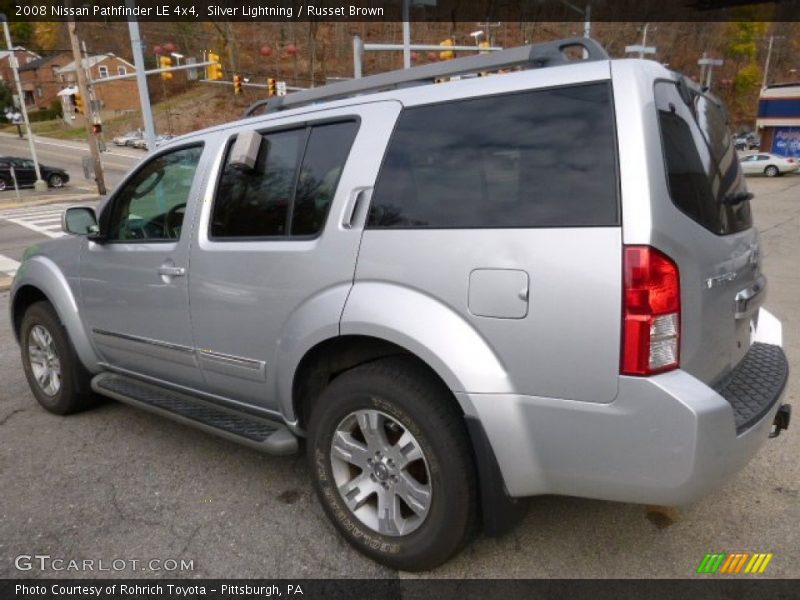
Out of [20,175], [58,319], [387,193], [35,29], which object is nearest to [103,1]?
[20,175]

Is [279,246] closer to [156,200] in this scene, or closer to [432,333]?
[432,333]

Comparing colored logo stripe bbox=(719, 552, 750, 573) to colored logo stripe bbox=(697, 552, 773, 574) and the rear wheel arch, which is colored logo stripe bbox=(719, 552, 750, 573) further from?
the rear wheel arch

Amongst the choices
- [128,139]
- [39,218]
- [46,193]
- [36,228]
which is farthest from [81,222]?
[128,139]

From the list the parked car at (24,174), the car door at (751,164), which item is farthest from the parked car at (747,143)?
the parked car at (24,174)

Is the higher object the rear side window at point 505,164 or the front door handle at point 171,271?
the rear side window at point 505,164

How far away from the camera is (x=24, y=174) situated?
29.4 metres

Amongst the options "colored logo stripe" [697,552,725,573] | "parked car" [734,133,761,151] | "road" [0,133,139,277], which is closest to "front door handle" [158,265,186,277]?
"road" [0,133,139,277]

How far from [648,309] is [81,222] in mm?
3310

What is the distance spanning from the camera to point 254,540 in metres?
2.59

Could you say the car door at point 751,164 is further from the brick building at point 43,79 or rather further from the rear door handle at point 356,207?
the brick building at point 43,79

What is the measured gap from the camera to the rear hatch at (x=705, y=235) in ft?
6.08

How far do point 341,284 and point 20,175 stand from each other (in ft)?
110

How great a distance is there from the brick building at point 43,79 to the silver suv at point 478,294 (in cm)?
9608
